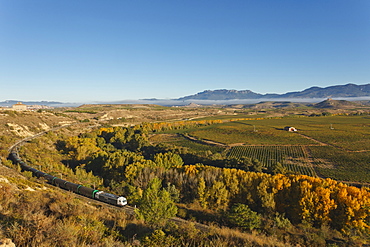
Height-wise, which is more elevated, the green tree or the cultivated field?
the green tree

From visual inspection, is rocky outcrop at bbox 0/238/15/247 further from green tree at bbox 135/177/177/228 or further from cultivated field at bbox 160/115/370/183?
cultivated field at bbox 160/115/370/183

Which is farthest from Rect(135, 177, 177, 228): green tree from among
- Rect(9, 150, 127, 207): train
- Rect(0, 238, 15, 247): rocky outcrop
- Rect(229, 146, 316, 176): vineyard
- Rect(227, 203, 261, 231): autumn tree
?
Rect(229, 146, 316, 176): vineyard

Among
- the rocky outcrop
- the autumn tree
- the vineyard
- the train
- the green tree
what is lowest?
the vineyard

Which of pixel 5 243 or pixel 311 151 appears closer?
pixel 5 243

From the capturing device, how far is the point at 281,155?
8438cm

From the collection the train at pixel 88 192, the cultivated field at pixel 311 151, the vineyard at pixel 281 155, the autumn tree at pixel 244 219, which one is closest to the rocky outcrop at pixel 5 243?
the autumn tree at pixel 244 219

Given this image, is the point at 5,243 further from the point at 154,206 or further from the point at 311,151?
the point at 311,151

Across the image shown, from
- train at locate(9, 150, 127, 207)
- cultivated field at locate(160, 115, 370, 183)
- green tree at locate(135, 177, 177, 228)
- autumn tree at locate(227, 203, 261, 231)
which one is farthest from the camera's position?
cultivated field at locate(160, 115, 370, 183)

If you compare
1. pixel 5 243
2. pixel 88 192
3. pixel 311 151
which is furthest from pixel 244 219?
pixel 311 151

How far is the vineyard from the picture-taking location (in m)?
68.9

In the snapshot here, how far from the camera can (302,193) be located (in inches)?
1513

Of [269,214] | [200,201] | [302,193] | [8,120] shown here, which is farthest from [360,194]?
[8,120]

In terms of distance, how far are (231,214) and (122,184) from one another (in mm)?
26532

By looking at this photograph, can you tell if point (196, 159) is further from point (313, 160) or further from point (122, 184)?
point (313, 160)
